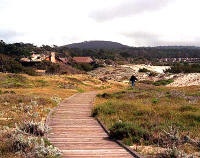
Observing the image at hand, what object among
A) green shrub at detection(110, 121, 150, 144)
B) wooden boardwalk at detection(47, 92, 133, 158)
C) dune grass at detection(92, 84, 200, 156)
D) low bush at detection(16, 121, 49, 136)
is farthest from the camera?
low bush at detection(16, 121, 49, 136)

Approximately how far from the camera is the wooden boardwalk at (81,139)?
21.4ft

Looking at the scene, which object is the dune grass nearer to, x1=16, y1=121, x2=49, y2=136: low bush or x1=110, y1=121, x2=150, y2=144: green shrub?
x1=110, y1=121, x2=150, y2=144: green shrub

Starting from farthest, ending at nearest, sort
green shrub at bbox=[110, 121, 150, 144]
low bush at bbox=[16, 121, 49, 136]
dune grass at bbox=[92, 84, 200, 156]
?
low bush at bbox=[16, 121, 49, 136] < green shrub at bbox=[110, 121, 150, 144] < dune grass at bbox=[92, 84, 200, 156]

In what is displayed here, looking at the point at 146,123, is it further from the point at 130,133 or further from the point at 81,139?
the point at 81,139

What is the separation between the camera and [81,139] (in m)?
7.99

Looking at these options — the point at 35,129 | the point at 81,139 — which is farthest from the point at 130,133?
the point at 35,129

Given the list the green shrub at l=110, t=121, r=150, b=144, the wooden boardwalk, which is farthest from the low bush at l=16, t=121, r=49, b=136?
the green shrub at l=110, t=121, r=150, b=144

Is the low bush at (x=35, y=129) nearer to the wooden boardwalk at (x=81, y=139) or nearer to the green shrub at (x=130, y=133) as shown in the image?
the wooden boardwalk at (x=81, y=139)

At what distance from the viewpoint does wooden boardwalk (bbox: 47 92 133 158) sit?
21.4 feet

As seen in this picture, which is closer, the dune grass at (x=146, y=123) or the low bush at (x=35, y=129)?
the dune grass at (x=146, y=123)

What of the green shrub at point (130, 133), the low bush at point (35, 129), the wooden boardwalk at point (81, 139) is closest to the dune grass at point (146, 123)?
the green shrub at point (130, 133)

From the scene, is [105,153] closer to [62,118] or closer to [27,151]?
[27,151]

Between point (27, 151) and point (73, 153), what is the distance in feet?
3.58

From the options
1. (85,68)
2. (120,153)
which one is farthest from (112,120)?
(85,68)
